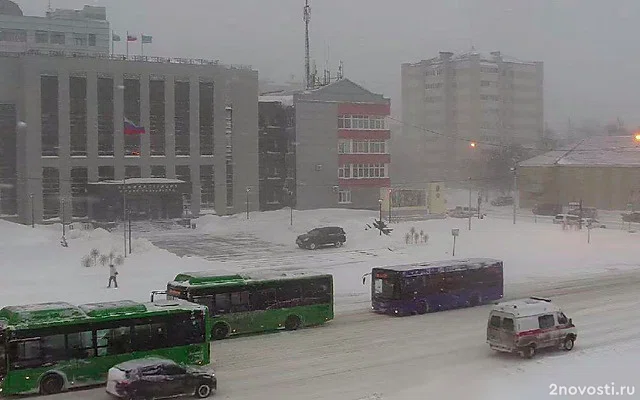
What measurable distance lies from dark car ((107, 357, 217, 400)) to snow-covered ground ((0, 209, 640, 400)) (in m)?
0.74

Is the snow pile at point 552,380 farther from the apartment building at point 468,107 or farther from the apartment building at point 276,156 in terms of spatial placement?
the apartment building at point 468,107

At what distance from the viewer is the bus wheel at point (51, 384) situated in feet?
60.4

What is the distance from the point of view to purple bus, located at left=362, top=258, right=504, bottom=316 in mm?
28688

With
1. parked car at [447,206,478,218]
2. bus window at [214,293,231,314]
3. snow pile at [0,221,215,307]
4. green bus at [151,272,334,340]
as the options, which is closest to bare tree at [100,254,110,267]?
snow pile at [0,221,215,307]

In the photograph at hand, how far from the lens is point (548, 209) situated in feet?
260

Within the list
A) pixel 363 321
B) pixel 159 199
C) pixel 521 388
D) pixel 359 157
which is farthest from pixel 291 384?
pixel 359 157

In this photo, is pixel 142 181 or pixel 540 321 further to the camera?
pixel 142 181

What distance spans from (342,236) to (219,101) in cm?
2336

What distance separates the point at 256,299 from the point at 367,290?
1012 centimetres

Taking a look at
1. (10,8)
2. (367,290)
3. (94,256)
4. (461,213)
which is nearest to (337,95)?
(461,213)

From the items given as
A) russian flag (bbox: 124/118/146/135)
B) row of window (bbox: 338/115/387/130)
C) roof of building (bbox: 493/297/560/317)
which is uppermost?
row of window (bbox: 338/115/387/130)

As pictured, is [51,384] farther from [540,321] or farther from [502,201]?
[502,201]

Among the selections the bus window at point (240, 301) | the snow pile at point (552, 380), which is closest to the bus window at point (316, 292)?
the bus window at point (240, 301)

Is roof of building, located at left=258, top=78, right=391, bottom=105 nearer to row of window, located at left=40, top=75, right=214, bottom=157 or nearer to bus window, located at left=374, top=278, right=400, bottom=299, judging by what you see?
row of window, located at left=40, top=75, right=214, bottom=157
